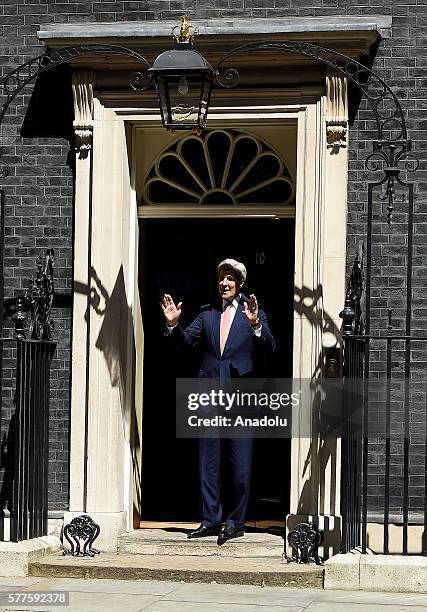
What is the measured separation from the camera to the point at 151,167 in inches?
476

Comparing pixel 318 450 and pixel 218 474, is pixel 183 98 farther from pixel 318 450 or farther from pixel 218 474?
pixel 218 474

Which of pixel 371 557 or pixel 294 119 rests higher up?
pixel 294 119

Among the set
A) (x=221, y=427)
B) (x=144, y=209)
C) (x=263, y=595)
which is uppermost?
(x=144, y=209)

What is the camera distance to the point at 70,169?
11797mm

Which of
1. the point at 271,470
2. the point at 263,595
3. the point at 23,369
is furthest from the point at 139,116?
the point at 263,595

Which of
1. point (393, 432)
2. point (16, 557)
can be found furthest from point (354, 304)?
point (16, 557)

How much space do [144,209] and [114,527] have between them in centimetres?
252

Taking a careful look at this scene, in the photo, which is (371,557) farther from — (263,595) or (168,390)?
(168,390)

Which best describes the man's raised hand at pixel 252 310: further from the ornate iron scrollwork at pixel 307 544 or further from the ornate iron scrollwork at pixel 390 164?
the ornate iron scrollwork at pixel 307 544

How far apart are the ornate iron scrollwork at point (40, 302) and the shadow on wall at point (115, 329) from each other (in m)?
0.24

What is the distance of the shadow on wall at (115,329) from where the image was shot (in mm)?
11641

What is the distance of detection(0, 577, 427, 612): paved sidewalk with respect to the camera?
965cm

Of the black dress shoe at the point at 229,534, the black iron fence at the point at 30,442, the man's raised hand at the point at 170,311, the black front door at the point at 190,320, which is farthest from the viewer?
the black front door at the point at 190,320

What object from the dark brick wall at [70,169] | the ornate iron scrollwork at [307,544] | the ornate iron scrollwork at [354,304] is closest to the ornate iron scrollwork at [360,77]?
the dark brick wall at [70,169]
